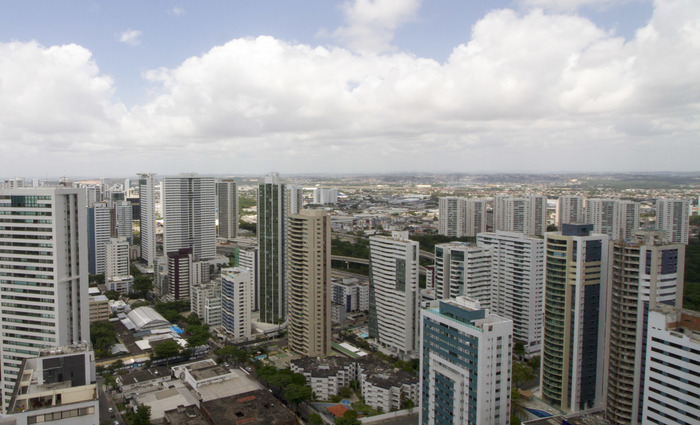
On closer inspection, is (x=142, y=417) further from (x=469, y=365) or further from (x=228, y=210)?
(x=228, y=210)

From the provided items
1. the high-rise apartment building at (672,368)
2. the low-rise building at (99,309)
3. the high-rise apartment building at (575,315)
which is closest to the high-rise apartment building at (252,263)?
the low-rise building at (99,309)

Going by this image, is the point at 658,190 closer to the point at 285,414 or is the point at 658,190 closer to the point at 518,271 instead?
the point at 518,271

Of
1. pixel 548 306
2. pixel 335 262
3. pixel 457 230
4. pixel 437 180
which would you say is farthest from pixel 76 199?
pixel 437 180

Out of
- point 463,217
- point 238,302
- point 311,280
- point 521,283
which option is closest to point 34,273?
point 311,280

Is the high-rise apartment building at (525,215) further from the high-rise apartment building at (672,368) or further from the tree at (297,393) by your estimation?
the high-rise apartment building at (672,368)

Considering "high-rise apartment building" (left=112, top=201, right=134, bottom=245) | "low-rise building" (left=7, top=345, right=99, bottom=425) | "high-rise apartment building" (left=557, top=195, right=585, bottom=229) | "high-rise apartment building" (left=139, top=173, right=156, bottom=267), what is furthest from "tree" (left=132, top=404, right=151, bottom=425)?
"high-rise apartment building" (left=557, top=195, right=585, bottom=229)

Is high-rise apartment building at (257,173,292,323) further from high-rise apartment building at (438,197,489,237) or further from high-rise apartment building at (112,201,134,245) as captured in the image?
high-rise apartment building at (438,197,489,237)
